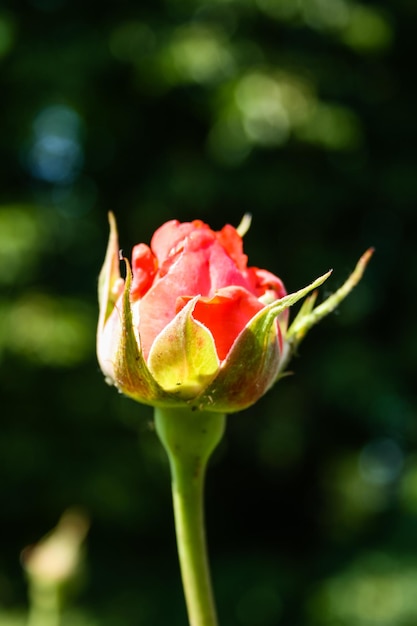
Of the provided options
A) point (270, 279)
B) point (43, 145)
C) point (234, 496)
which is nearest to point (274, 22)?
point (43, 145)

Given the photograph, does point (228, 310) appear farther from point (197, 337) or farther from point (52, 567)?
point (52, 567)

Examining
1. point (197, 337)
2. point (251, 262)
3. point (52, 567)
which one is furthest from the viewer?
point (251, 262)

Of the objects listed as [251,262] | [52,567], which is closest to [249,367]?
[52,567]

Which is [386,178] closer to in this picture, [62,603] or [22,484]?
[22,484]

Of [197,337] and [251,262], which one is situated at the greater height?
[197,337]

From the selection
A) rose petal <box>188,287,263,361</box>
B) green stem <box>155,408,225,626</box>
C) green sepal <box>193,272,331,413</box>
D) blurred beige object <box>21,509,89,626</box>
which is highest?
rose petal <box>188,287,263,361</box>

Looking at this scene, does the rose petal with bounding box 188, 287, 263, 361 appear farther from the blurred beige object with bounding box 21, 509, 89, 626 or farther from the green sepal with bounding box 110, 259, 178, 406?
the blurred beige object with bounding box 21, 509, 89, 626

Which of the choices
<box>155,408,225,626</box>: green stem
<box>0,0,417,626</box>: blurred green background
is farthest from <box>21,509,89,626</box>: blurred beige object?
<box>0,0,417,626</box>: blurred green background
